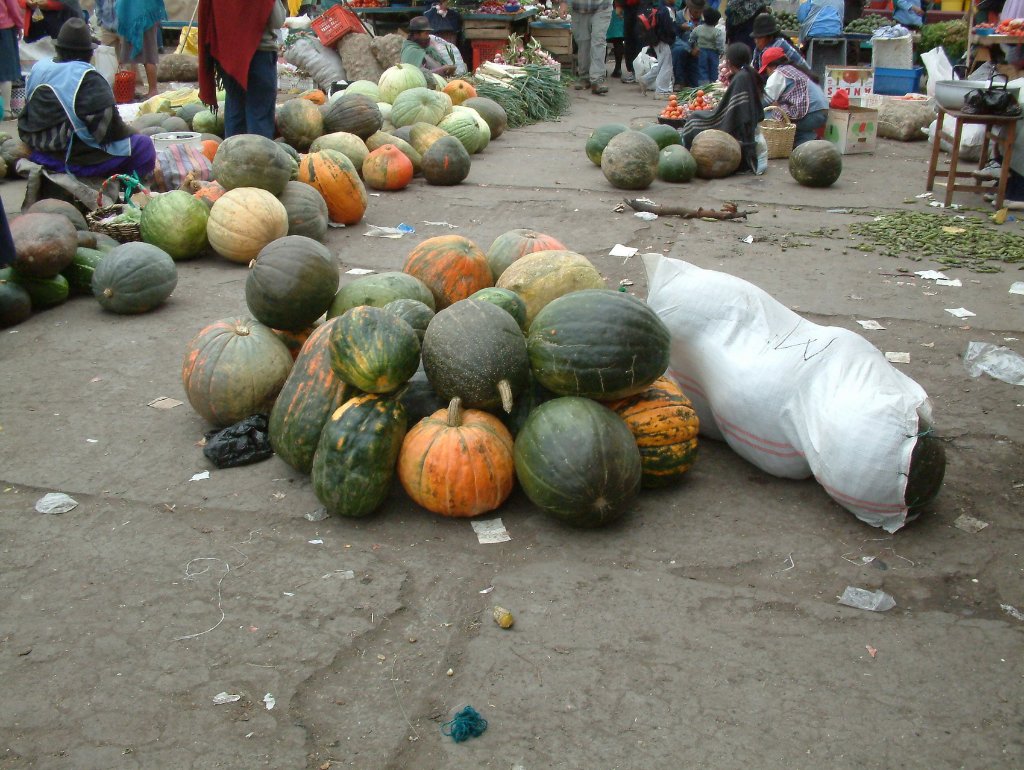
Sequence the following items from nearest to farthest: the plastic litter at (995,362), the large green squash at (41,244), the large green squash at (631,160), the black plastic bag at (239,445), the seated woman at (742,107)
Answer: the black plastic bag at (239,445) → the plastic litter at (995,362) → the large green squash at (41,244) → the large green squash at (631,160) → the seated woman at (742,107)

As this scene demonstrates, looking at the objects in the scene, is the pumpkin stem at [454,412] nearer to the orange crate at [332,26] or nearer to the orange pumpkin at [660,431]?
the orange pumpkin at [660,431]

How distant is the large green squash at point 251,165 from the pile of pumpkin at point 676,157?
12.2ft

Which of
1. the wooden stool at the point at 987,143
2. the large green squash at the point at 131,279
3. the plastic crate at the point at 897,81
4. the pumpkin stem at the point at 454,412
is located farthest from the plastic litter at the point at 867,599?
the plastic crate at the point at 897,81

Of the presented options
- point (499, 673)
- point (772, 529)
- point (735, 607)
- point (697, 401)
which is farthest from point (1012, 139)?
point (499, 673)

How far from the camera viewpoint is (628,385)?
11.9 feet

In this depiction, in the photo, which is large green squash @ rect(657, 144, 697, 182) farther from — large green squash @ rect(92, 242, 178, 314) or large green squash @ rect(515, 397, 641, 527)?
large green squash @ rect(515, 397, 641, 527)

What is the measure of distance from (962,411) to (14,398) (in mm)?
4861

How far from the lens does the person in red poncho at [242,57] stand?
8062 mm

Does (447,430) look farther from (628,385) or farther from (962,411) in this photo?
(962,411)

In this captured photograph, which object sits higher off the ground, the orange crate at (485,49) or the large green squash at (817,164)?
the orange crate at (485,49)

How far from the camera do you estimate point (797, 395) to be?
3717 mm

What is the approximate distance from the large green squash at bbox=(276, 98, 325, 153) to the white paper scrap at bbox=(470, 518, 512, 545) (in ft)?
21.8

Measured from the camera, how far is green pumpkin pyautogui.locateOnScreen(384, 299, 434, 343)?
3.89 metres

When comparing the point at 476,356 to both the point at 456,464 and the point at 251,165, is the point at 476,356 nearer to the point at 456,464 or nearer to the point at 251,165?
the point at 456,464
